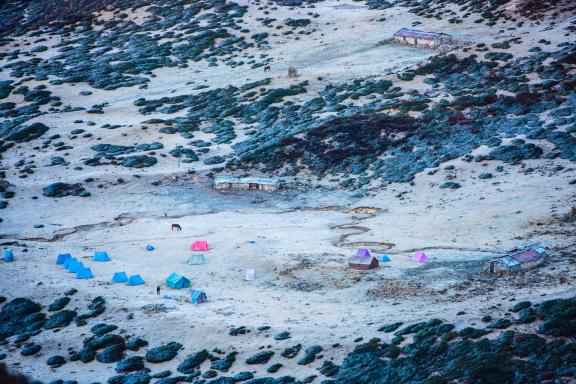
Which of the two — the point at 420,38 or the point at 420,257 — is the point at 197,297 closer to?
the point at 420,257

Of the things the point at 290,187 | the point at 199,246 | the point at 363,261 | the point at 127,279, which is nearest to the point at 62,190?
the point at 290,187

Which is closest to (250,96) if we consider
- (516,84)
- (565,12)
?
(516,84)

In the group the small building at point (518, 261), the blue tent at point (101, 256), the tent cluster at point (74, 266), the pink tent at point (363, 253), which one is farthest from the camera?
the blue tent at point (101, 256)

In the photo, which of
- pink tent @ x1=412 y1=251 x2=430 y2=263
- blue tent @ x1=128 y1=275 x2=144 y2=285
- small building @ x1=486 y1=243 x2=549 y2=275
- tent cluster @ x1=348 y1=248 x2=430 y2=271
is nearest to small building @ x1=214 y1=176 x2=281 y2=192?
tent cluster @ x1=348 y1=248 x2=430 y2=271

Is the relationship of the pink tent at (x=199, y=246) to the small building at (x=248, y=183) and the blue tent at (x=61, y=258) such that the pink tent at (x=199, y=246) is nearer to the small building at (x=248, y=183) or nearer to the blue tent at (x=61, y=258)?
the blue tent at (x=61, y=258)

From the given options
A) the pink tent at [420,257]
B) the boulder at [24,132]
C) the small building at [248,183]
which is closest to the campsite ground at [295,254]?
the pink tent at [420,257]

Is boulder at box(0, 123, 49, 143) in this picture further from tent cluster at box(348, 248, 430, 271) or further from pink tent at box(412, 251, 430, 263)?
pink tent at box(412, 251, 430, 263)

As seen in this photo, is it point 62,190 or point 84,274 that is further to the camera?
point 62,190
